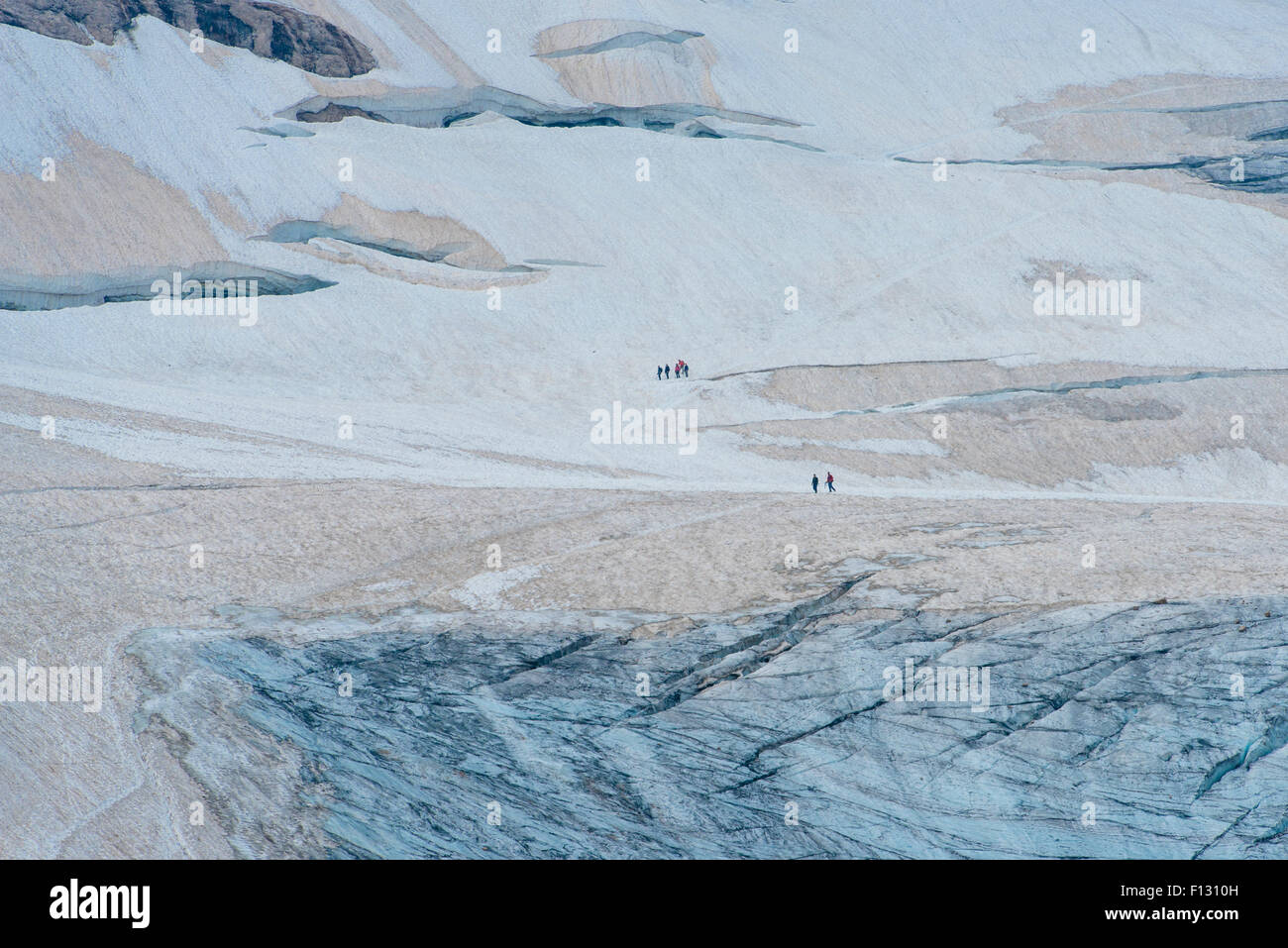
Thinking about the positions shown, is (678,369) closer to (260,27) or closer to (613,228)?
(613,228)

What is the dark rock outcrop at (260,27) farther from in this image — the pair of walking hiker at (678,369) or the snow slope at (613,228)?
the pair of walking hiker at (678,369)

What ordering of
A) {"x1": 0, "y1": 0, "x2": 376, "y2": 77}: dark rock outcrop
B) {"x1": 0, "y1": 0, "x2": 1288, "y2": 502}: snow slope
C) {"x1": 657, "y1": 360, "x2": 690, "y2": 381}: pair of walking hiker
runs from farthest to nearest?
{"x1": 0, "y1": 0, "x2": 376, "y2": 77}: dark rock outcrop
{"x1": 657, "y1": 360, "x2": 690, "y2": 381}: pair of walking hiker
{"x1": 0, "y1": 0, "x2": 1288, "y2": 502}: snow slope

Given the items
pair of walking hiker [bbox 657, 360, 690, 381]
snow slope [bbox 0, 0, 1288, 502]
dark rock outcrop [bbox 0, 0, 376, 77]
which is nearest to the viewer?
snow slope [bbox 0, 0, 1288, 502]

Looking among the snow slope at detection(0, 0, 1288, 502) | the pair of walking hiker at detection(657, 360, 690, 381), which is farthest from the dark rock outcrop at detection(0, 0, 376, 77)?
the pair of walking hiker at detection(657, 360, 690, 381)

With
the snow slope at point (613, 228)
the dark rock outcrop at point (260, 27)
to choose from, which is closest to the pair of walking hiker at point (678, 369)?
the snow slope at point (613, 228)

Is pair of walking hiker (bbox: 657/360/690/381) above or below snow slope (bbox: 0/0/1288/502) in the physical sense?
below

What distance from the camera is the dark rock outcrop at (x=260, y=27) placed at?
225ft

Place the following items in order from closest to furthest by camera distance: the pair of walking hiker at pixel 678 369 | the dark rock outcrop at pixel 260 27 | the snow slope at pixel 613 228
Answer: the snow slope at pixel 613 228
the pair of walking hiker at pixel 678 369
the dark rock outcrop at pixel 260 27

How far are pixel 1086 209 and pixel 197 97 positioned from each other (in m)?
51.5

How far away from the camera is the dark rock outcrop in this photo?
225ft

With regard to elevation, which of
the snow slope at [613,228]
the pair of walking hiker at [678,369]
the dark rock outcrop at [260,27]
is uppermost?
the dark rock outcrop at [260,27]

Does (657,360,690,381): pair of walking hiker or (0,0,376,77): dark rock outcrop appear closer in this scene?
(657,360,690,381): pair of walking hiker

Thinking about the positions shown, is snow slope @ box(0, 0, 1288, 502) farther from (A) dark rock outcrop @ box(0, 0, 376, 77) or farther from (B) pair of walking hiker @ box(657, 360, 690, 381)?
(B) pair of walking hiker @ box(657, 360, 690, 381)
